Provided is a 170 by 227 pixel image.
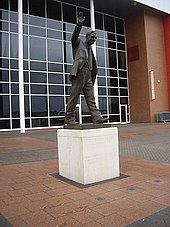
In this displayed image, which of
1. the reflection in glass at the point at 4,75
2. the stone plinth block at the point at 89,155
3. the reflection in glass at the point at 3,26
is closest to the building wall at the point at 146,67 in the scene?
the reflection in glass at the point at 3,26

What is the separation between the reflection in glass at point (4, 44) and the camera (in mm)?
22312

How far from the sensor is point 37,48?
24.0 meters

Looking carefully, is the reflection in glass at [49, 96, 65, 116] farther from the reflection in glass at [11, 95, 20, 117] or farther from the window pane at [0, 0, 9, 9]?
the window pane at [0, 0, 9, 9]

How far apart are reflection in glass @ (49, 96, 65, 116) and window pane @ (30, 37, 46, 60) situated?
12.8 ft

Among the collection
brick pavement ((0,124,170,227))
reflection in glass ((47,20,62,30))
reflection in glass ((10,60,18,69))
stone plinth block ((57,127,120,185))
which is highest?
reflection in glass ((47,20,62,30))

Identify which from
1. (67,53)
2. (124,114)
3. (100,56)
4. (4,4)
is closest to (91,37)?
(4,4)

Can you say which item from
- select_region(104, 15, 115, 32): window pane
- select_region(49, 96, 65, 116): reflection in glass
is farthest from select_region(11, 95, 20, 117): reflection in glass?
select_region(104, 15, 115, 32): window pane

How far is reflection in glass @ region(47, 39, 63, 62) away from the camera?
2466 cm

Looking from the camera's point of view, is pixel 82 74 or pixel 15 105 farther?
pixel 15 105

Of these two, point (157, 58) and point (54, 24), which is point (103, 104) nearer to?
point (157, 58)

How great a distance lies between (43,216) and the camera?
364cm

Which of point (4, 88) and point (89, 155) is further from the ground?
point (4, 88)

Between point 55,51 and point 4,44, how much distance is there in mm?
4823

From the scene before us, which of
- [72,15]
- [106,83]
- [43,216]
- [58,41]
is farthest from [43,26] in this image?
[43,216]
